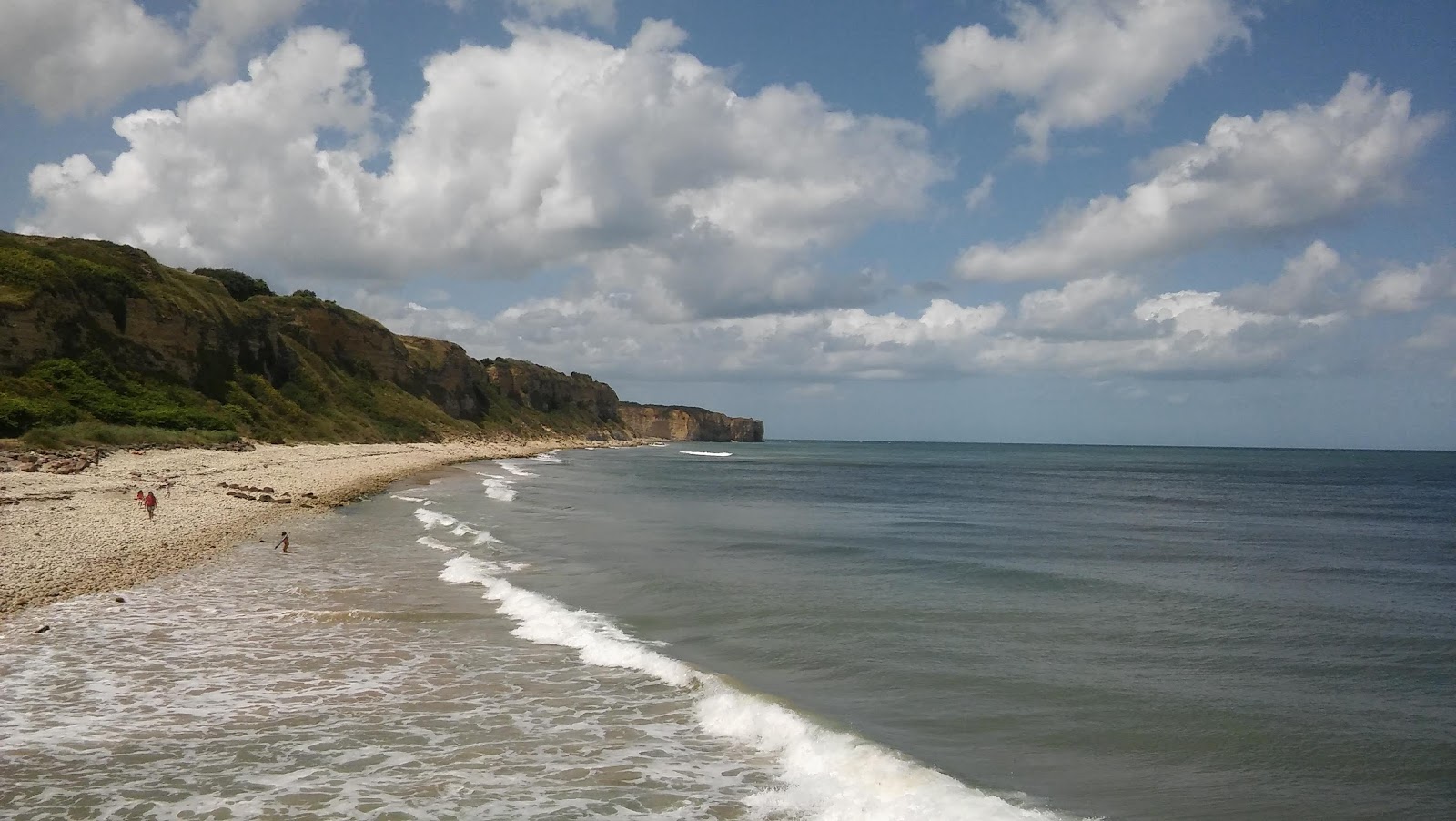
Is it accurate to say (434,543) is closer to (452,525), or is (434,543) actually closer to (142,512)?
(452,525)

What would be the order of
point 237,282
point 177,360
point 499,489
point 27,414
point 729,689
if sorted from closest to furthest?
1. point 729,689
2. point 27,414
3. point 499,489
4. point 177,360
5. point 237,282

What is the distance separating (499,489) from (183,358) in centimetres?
3027

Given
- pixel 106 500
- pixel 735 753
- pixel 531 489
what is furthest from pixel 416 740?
pixel 531 489

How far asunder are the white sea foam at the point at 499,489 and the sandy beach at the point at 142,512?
4516 mm

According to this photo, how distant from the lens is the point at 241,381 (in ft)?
202

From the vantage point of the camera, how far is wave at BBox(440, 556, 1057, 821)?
260 inches

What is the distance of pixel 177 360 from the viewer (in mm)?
55156

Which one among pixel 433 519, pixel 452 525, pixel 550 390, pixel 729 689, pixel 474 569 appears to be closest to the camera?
pixel 729 689

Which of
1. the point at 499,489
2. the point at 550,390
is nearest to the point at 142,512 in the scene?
the point at 499,489

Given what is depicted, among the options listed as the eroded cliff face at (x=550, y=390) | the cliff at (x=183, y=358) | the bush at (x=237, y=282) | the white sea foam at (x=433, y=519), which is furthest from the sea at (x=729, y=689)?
the eroded cliff face at (x=550, y=390)

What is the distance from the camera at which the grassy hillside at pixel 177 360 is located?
142 ft

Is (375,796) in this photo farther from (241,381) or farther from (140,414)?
(241,381)

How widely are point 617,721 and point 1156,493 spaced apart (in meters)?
53.2

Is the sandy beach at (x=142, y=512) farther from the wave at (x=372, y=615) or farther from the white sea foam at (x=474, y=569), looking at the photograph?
the white sea foam at (x=474, y=569)
